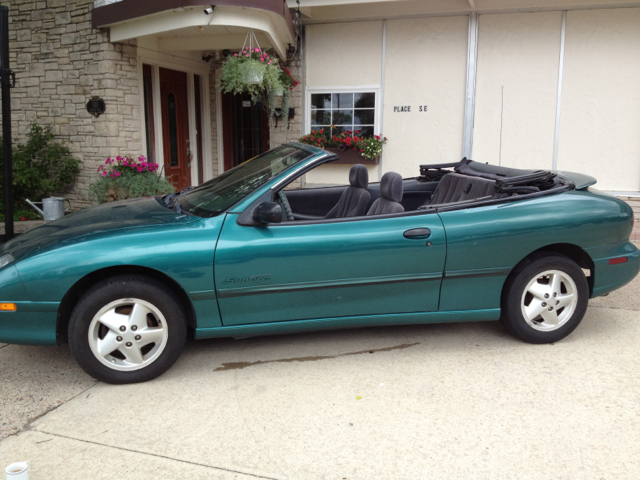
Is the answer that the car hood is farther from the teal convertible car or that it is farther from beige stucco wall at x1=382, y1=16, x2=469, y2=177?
beige stucco wall at x1=382, y1=16, x2=469, y2=177

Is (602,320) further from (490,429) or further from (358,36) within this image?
(358,36)

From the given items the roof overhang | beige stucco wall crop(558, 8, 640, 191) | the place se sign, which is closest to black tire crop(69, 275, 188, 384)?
the roof overhang

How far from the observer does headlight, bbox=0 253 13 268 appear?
11.3 ft

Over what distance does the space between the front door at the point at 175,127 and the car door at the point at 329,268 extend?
22.0 ft

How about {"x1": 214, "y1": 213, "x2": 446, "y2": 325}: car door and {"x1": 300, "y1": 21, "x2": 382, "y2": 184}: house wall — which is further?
{"x1": 300, "y1": 21, "x2": 382, "y2": 184}: house wall

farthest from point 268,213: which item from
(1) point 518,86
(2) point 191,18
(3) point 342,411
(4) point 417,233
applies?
(1) point 518,86

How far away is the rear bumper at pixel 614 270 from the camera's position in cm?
416

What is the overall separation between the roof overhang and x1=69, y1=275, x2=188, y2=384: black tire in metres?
5.19

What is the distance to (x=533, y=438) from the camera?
2.92 metres

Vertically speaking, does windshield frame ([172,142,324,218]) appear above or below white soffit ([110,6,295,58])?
below

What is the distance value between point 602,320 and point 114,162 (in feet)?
22.8

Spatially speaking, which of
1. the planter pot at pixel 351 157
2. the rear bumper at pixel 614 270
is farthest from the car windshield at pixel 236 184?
the planter pot at pixel 351 157

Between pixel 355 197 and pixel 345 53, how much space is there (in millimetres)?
5841

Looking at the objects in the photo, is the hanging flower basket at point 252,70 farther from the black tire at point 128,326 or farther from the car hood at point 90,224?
the black tire at point 128,326
